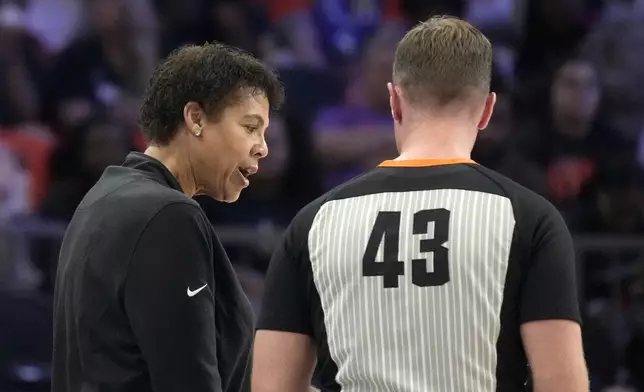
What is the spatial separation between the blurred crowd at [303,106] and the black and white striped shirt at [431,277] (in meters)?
3.44

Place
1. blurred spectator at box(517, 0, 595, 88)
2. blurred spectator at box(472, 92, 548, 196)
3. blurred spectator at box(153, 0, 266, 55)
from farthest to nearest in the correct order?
blurred spectator at box(153, 0, 266, 55), blurred spectator at box(517, 0, 595, 88), blurred spectator at box(472, 92, 548, 196)

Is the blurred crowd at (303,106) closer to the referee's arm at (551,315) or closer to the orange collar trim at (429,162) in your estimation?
the orange collar trim at (429,162)

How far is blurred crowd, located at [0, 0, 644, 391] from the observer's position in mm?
5340

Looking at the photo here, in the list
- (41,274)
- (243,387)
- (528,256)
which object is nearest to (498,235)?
(528,256)

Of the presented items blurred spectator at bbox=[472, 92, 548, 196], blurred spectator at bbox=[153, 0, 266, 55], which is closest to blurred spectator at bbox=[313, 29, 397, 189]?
blurred spectator at bbox=[472, 92, 548, 196]

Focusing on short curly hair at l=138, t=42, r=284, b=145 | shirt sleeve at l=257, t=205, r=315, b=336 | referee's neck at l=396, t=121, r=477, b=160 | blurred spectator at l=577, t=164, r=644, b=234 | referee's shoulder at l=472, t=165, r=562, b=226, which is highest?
short curly hair at l=138, t=42, r=284, b=145

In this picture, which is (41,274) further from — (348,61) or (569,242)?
(569,242)

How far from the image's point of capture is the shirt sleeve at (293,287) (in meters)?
1.72

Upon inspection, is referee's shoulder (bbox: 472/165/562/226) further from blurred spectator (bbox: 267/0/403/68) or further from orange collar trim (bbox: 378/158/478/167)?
blurred spectator (bbox: 267/0/403/68)

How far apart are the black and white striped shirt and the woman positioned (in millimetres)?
219

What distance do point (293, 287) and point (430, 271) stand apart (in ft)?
0.81

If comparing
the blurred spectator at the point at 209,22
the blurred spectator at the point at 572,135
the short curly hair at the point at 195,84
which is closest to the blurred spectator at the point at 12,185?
the blurred spectator at the point at 209,22

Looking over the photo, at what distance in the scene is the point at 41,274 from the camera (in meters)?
5.26

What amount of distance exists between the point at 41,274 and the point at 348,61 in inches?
77.7
